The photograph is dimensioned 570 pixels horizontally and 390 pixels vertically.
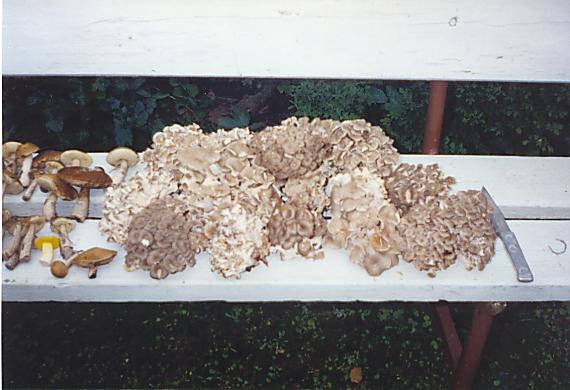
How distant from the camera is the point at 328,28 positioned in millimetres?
1812

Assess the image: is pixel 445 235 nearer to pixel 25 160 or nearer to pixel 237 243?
pixel 237 243

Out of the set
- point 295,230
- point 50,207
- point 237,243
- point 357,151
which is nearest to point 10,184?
point 50,207

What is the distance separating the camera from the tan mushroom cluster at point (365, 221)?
1381 mm

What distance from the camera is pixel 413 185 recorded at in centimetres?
147

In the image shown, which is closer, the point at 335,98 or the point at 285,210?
the point at 285,210

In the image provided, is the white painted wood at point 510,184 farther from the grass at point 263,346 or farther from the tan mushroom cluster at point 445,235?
the grass at point 263,346

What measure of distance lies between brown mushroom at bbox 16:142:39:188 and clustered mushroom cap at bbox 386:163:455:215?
99cm

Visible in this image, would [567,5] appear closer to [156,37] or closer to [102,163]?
[156,37]

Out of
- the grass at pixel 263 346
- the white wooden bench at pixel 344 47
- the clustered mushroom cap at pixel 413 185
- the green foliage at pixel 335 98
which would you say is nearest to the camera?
the clustered mushroom cap at pixel 413 185

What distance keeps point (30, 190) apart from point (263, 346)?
1040mm

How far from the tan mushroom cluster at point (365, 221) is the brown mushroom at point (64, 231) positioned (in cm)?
64

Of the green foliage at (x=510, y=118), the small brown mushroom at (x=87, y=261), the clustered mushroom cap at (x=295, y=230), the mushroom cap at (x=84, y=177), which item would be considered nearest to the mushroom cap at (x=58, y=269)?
the small brown mushroom at (x=87, y=261)

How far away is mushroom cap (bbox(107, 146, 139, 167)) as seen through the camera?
1.62 metres

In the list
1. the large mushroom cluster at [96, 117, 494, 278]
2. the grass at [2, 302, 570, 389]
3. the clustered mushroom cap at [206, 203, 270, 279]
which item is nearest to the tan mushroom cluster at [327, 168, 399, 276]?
the large mushroom cluster at [96, 117, 494, 278]
